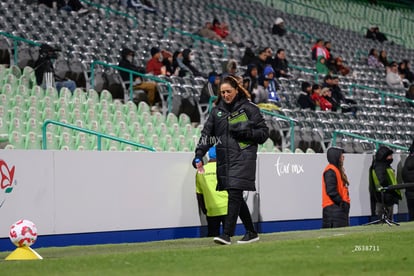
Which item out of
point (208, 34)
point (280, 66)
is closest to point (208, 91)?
point (280, 66)

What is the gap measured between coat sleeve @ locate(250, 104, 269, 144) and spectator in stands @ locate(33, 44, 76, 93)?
8.29 metres

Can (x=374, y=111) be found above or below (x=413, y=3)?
below

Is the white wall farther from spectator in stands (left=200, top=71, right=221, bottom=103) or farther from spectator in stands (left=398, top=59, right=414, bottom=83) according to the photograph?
spectator in stands (left=398, top=59, right=414, bottom=83)

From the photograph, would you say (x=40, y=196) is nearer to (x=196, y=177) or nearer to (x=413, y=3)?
(x=196, y=177)

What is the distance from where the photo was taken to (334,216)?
1619 cm

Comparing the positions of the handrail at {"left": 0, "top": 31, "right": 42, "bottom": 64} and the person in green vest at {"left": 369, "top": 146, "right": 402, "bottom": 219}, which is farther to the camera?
the handrail at {"left": 0, "top": 31, "right": 42, "bottom": 64}

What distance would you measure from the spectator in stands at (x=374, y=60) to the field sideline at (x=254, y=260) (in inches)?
824

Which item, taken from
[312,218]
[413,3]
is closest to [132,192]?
[312,218]

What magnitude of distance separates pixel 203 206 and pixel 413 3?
29980 millimetres

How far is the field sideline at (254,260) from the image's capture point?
28.2 feet

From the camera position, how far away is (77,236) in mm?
14141

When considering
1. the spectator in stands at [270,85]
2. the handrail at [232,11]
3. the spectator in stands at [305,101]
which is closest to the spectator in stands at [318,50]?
the handrail at [232,11]

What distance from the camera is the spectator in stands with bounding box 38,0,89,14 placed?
80.2 ft

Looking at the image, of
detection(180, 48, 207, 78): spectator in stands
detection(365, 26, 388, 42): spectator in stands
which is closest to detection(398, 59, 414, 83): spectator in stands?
detection(365, 26, 388, 42): spectator in stands
